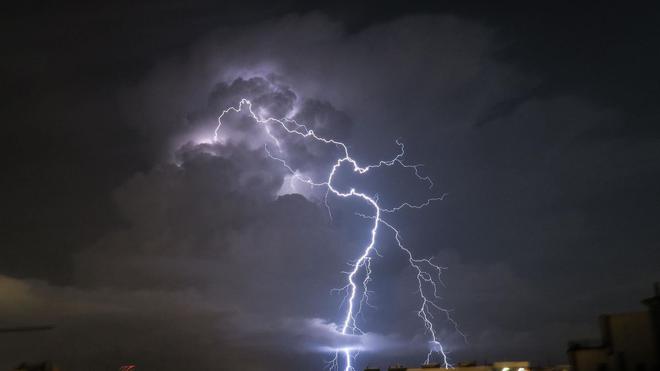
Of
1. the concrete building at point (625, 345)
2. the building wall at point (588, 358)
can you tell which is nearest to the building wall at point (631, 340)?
the concrete building at point (625, 345)

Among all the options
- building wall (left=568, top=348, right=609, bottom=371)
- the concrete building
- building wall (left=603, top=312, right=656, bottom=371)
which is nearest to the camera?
the concrete building

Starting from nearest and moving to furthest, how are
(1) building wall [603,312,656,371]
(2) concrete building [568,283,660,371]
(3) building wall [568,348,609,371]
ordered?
(2) concrete building [568,283,660,371], (1) building wall [603,312,656,371], (3) building wall [568,348,609,371]

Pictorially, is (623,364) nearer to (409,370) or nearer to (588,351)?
(588,351)

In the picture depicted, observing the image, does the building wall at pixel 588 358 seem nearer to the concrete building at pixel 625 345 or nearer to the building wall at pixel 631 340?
the concrete building at pixel 625 345

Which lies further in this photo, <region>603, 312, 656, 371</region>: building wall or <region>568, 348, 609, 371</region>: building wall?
<region>568, 348, 609, 371</region>: building wall

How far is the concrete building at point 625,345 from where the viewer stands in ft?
66.8

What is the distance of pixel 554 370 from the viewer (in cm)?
2972

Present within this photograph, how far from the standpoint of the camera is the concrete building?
2038 cm

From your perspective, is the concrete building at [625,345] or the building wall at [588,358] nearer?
the concrete building at [625,345]

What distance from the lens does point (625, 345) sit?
22.0 metres

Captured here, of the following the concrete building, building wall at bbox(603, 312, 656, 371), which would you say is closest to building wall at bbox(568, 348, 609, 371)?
the concrete building

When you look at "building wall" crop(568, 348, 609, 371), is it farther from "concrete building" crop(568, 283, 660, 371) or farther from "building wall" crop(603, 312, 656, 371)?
"building wall" crop(603, 312, 656, 371)

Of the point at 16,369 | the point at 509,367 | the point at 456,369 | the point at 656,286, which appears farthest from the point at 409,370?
the point at 16,369

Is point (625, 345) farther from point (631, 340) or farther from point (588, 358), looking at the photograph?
point (588, 358)
